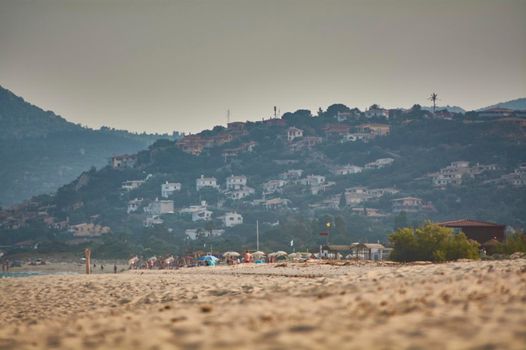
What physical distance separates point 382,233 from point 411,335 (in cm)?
13007

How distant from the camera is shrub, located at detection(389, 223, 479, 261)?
41.9m

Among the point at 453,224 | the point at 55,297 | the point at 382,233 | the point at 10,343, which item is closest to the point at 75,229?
the point at 382,233

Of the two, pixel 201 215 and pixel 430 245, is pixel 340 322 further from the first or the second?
pixel 201 215

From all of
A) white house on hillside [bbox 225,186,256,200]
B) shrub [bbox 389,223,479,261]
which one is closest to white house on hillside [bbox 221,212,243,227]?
white house on hillside [bbox 225,186,256,200]

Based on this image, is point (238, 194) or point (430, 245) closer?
point (430, 245)

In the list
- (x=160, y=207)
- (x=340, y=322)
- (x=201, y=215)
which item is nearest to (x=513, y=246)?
(x=340, y=322)

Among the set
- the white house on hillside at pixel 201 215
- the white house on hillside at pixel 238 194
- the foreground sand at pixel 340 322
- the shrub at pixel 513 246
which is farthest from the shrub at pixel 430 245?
the white house on hillside at pixel 238 194

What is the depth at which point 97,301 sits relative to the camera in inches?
721

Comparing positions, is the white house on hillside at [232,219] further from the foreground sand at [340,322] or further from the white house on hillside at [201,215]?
the foreground sand at [340,322]

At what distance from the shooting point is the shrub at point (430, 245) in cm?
4188

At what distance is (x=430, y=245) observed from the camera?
4288cm

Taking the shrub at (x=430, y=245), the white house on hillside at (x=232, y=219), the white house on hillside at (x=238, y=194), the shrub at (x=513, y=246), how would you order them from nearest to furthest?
the shrub at (x=430, y=245) → the shrub at (x=513, y=246) → the white house on hillside at (x=232, y=219) → the white house on hillside at (x=238, y=194)

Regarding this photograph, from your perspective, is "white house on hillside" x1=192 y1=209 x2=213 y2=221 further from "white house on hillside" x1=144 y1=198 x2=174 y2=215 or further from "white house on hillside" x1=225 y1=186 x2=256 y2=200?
"white house on hillside" x1=225 y1=186 x2=256 y2=200

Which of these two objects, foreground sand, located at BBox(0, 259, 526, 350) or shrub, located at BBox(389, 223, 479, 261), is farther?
shrub, located at BBox(389, 223, 479, 261)
